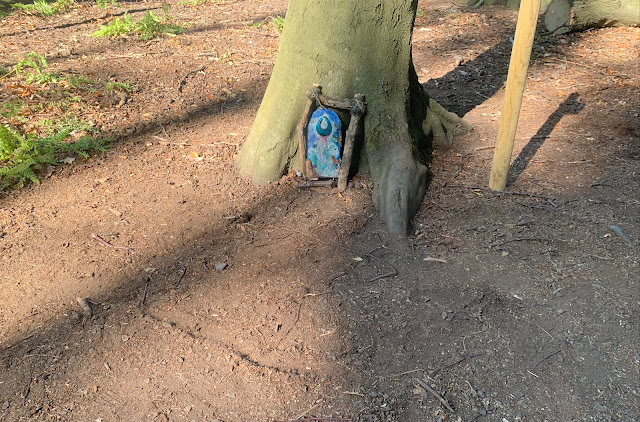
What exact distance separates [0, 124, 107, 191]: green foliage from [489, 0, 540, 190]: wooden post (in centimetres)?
320

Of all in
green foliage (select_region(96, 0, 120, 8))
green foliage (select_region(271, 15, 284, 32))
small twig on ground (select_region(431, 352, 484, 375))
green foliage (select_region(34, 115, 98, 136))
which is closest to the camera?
small twig on ground (select_region(431, 352, 484, 375))

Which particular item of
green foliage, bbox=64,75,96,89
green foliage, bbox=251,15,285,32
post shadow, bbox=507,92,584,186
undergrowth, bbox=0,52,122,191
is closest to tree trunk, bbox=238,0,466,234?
post shadow, bbox=507,92,584,186

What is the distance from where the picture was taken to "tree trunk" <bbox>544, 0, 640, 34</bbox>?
7.27m

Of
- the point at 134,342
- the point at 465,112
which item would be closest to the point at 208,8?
the point at 465,112

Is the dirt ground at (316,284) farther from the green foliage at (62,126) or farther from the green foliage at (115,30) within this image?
the green foliage at (115,30)

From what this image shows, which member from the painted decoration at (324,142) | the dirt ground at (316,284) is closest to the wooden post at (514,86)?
the dirt ground at (316,284)

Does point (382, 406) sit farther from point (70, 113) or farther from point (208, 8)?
point (208, 8)

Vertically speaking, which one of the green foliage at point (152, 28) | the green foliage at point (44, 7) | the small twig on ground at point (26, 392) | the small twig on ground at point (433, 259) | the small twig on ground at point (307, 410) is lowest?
the small twig on ground at point (433, 259)

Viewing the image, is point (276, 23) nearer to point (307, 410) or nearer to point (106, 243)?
point (106, 243)

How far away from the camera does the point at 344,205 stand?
12.9 ft

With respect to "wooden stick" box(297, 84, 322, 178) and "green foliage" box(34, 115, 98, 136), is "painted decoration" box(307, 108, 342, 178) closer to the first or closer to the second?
"wooden stick" box(297, 84, 322, 178)

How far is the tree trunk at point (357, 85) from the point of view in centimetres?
387

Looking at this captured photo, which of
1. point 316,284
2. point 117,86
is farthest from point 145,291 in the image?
point 117,86

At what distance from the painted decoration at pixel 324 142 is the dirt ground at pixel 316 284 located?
0.70 ft
